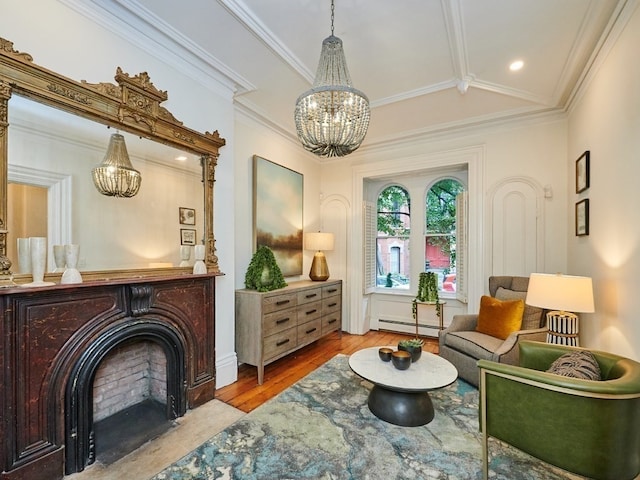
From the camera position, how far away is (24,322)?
1651mm

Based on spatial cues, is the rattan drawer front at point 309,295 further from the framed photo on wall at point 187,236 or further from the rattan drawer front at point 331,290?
the framed photo on wall at point 187,236

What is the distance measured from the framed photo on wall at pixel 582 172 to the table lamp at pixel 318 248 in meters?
2.86

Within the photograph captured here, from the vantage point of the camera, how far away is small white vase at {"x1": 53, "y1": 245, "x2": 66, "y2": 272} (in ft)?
6.01

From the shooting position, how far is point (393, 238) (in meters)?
5.09

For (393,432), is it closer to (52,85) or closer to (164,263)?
(164,263)

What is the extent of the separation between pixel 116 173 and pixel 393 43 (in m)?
2.39

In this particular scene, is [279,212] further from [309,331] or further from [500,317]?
[500,317]

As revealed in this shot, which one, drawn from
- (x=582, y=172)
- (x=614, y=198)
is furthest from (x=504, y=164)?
(x=614, y=198)

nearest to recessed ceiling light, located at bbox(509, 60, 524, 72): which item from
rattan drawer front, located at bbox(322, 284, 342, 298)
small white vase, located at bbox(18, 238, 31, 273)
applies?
rattan drawer front, located at bbox(322, 284, 342, 298)

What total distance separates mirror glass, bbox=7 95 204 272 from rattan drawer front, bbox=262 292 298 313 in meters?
0.91

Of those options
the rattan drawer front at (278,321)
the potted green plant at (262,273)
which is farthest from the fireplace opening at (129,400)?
the potted green plant at (262,273)

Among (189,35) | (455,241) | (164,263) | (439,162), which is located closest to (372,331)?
(455,241)

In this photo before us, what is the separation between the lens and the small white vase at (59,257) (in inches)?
72.1

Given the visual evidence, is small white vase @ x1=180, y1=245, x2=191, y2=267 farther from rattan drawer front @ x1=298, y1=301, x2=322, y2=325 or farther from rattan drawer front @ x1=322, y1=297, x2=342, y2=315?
rattan drawer front @ x1=322, y1=297, x2=342, y2=315
